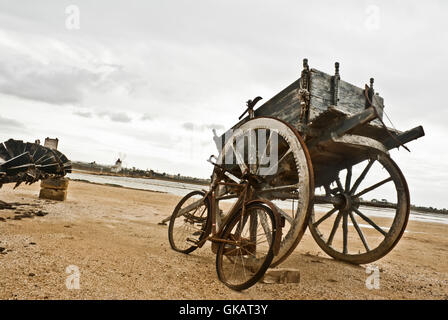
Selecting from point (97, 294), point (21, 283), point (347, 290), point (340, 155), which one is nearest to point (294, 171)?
point (340, 155)

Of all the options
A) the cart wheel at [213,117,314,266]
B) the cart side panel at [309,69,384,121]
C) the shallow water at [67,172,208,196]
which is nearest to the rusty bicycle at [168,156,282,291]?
the cart wheel at [213,117,314,266]

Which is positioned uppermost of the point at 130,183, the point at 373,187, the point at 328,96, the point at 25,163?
the point at 328,96

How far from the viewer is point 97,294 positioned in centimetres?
270

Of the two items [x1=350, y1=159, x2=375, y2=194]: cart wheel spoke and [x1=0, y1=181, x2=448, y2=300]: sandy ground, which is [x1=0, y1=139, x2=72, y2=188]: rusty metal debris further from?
[x1=350, y1=159, x2=375, y2=194]: cart wheel spoke

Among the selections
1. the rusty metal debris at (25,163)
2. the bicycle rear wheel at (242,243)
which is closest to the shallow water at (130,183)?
the rusty metal debris at (25,163)

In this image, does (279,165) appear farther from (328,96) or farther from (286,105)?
(328,96)

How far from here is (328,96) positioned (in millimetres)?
4371

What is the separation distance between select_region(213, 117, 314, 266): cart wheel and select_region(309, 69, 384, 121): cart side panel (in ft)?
2.20

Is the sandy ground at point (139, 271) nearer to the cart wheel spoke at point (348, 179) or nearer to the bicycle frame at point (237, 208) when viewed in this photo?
the bicycle frame at point (237, 208)

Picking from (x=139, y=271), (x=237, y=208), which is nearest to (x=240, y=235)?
→ (x=237, y=208)

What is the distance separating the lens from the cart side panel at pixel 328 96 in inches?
165

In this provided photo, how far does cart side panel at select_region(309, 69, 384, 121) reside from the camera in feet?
13.7

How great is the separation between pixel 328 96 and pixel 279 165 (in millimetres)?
1407

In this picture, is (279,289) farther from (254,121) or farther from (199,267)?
(254,121)
